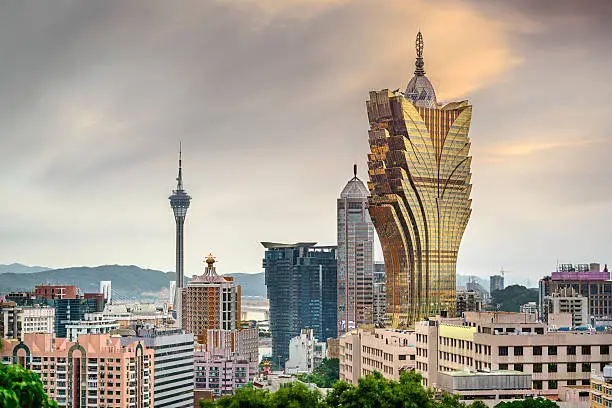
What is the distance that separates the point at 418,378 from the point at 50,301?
111 metres

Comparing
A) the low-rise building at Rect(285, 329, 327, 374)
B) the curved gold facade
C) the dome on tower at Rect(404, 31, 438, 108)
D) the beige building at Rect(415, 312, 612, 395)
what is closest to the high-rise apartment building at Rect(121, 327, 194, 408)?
the curved gold facade

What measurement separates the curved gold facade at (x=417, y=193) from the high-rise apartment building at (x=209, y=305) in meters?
29.1

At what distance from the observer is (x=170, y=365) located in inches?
3334

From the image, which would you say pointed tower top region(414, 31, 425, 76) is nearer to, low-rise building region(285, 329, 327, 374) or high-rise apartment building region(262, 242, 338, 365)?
low-rise building region(285, 329, 327, 374)

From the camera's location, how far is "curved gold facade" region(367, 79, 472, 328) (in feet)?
299

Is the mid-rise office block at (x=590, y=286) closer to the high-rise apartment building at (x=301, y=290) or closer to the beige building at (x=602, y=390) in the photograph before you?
the high-rise apartment building at (x=301, y=290)

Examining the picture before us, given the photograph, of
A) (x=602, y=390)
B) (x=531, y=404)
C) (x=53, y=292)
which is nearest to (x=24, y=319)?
(x=53, y=292)

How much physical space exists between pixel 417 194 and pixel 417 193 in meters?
0.10

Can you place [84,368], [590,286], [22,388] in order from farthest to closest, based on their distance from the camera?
[590,286] < [84,368] < [22,388]

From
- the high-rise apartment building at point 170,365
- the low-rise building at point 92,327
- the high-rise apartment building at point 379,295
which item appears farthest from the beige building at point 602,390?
the high-rise apartment building at point 379,295

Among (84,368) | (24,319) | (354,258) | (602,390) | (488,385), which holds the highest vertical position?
(354,258)

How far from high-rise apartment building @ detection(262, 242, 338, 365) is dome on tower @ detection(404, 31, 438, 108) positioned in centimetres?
6285

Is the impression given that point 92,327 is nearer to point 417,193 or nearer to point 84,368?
point 417,193

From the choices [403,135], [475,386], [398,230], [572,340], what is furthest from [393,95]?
[475,386]
